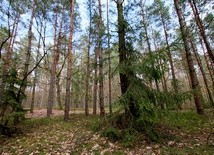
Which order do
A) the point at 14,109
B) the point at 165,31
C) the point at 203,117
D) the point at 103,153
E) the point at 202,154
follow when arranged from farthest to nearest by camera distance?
the point at 165,31 < the point at 203,117 < the point at 14,109 < the point at 103,153 < the point at 202,154

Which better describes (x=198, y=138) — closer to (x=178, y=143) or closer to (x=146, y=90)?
(x=178, y=143)

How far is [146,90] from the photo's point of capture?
5.38 meters

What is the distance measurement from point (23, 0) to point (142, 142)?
415 inches

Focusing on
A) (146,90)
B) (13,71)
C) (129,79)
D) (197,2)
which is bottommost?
(146,90)

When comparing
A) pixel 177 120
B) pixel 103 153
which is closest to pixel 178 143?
pixel 177 120

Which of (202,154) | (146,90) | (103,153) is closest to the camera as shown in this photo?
(202,154)

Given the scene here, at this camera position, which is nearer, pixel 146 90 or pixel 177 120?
pixel 177 120

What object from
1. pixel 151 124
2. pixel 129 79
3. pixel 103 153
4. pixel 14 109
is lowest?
pixel 103 153

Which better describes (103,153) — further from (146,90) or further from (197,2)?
(197,2)

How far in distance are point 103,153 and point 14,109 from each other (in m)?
4.18

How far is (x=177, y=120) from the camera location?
4.75m

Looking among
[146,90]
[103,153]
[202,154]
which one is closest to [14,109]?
[103,153]

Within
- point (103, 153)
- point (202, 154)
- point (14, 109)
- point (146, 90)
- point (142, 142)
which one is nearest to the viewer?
point (202, 154)

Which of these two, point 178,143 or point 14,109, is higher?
point 14,109
